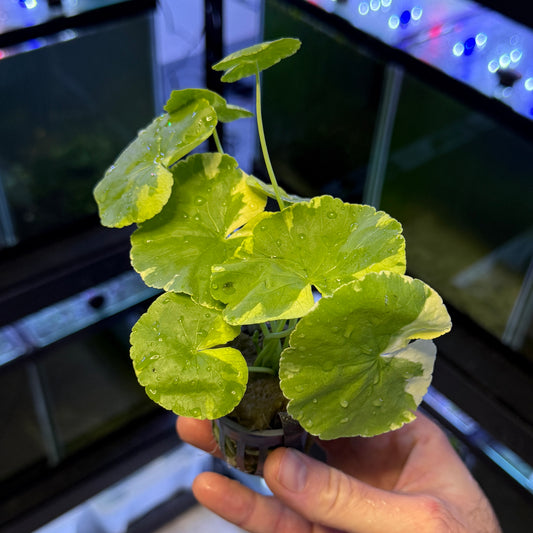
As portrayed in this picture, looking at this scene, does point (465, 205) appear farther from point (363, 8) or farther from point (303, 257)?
point (303, 257)

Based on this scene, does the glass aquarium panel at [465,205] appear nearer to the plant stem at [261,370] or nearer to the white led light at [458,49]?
the white led light at [458,49]

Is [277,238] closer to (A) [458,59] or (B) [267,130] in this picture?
(A) [458,59]

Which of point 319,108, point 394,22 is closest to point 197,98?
point 394,22

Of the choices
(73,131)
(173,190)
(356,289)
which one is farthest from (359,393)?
(73,131)

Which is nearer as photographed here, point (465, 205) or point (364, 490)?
point (364, 490)

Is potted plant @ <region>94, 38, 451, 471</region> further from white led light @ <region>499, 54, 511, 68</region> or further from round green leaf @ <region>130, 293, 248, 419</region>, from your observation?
white led light @ <region>499, 54, 511, 68</region>

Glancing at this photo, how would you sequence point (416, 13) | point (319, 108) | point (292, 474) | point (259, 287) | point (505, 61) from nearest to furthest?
point (259, 287) → point (292, 474) → point (505, 61) → point (416, 13) → point (319, 108)

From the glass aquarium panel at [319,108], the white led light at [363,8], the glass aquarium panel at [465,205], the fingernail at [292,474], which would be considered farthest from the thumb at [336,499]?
the white led light at [363,8]
